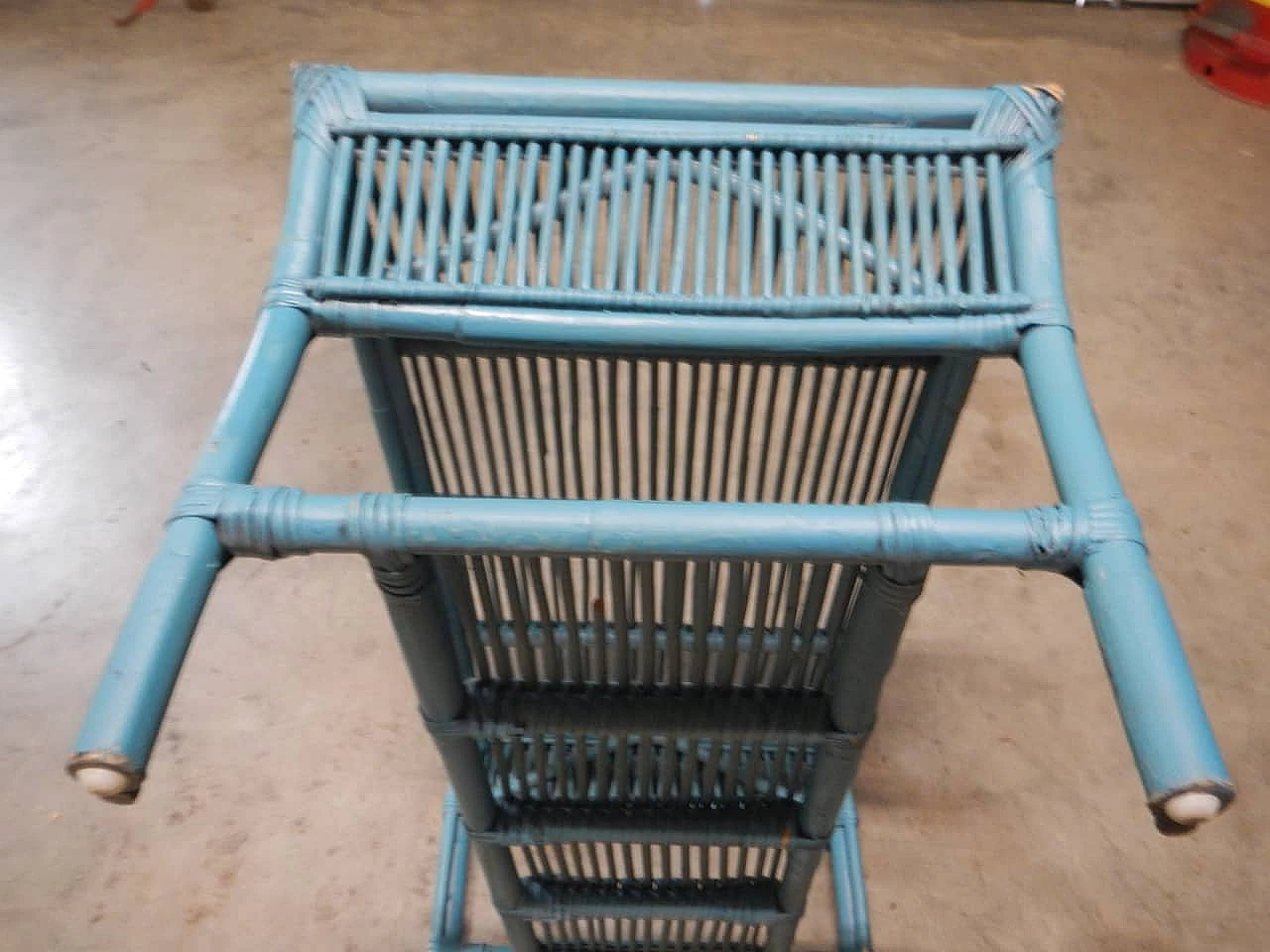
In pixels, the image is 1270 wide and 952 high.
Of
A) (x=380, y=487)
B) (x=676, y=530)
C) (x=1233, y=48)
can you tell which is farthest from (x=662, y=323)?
(x=1233, y=48)

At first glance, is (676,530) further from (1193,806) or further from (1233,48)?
(1233,48)

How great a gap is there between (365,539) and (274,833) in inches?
44.6

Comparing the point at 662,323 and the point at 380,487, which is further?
the point at 380,487

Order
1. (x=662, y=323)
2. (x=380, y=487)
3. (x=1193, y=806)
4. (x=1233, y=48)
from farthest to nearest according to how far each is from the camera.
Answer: (x=1233, y=48)
(x=380, y=487)
(x=662, y=323)
(x=1193, y=806)

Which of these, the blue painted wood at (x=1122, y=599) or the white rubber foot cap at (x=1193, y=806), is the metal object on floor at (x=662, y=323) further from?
the white rubber foot cap at (x=1193, y=806)

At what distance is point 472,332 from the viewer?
0.88 m

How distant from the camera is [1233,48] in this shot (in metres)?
2.92

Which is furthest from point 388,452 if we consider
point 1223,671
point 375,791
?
point 1223,671

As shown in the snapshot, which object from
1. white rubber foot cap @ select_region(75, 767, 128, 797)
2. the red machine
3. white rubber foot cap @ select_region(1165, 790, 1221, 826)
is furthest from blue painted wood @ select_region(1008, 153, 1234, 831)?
the red machine

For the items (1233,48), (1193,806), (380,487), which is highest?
(1193,806)

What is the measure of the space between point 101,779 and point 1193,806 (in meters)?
0.66

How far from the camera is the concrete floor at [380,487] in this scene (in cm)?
150

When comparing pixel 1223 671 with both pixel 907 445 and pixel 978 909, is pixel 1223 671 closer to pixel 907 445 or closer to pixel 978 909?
pixel 978 909

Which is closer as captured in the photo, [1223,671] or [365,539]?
[365,539]
